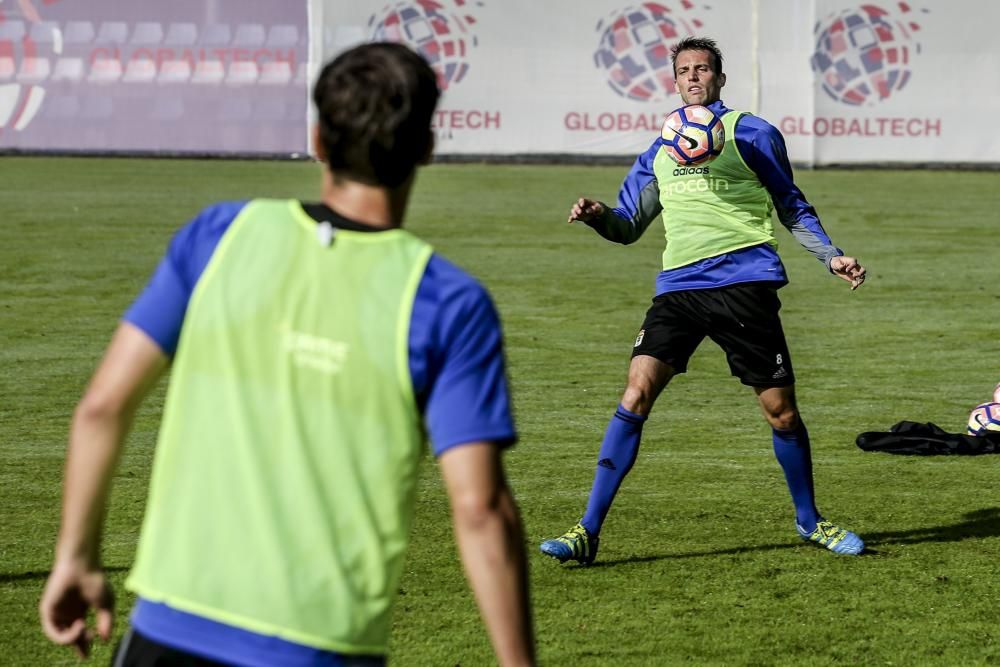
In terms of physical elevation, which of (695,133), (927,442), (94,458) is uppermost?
(94,458)

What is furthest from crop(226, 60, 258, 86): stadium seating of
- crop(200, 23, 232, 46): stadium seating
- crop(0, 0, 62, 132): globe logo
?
crop(0, 0, 62, 132): globe logo

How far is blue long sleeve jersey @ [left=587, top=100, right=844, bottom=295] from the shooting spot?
7.03m

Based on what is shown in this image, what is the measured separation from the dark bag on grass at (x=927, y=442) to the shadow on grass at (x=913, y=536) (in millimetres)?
1368

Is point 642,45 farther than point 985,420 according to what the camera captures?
Yes

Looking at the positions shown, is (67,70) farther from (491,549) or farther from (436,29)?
(491,549)

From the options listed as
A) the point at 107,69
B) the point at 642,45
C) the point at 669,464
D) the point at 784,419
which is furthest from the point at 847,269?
the point at 107,69

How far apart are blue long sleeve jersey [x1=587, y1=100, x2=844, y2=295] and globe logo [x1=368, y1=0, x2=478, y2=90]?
25174 mm

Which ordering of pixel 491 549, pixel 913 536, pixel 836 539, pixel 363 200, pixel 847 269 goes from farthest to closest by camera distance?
pixel 913 536, pixel 836 539, pixel 847 269, pixel 363 200, pixel 491 549

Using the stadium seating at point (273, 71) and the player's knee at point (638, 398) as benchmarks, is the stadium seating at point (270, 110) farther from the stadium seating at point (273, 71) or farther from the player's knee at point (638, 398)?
the player's knee at point (638, 398)

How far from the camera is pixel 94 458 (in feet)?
8.67

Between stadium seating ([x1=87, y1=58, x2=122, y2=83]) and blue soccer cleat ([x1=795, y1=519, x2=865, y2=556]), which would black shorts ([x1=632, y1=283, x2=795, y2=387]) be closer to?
blue soccer cleat ([x1=795, y1=519, x2=865, y2=556])

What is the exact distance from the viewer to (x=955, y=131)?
107 feet

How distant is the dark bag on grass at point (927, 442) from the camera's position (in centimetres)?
927

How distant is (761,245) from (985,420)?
A: 293cm
